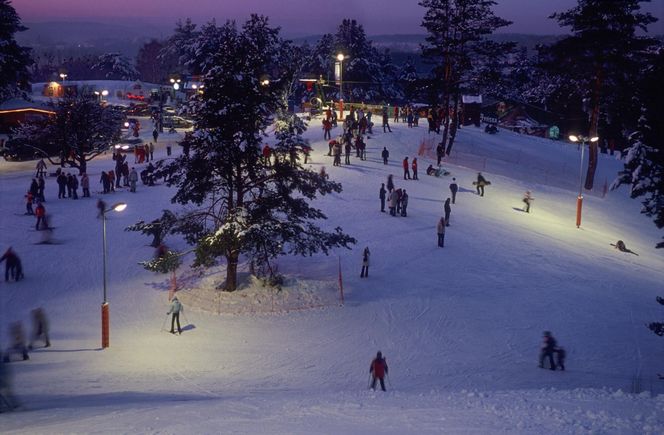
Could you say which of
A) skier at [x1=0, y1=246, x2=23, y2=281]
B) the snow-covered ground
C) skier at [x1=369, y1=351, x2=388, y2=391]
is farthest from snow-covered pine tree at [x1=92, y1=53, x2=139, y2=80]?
skier at [x1=369, y1=351, x2=388, y2=391]

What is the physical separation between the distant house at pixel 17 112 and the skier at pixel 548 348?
50.6 metres

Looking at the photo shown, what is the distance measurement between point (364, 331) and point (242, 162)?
6.52 m

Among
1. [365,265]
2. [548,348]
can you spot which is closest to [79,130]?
[365,265]

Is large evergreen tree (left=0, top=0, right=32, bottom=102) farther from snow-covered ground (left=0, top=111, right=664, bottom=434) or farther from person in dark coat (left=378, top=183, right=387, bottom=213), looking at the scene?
person in dark coat (left=378, top=183, right=387, bottom=213)

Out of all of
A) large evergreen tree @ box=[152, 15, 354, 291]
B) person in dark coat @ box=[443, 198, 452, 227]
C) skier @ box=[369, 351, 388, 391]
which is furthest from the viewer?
person in dark coat @ box=[443, 198, 452, 227]

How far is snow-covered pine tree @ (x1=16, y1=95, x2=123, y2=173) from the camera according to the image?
1510 inches

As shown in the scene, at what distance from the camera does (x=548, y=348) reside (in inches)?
683

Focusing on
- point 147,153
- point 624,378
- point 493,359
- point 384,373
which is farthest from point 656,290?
point 147,153

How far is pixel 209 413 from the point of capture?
13.0 m

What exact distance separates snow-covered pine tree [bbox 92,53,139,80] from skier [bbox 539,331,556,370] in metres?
116

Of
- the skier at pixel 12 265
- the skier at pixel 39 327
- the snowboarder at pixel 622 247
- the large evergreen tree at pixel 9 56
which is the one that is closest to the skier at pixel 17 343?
the skier at pixel 39 327

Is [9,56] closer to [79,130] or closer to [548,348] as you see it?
[79,130]

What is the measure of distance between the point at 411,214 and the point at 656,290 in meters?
10.5

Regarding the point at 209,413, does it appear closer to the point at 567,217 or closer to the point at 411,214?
the point at 411,214
